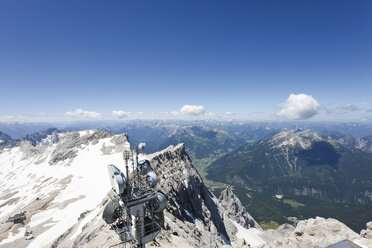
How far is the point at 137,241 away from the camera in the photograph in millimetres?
18625

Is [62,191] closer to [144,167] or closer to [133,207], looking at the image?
[144,167]

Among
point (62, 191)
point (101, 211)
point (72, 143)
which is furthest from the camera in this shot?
point (72, 143)

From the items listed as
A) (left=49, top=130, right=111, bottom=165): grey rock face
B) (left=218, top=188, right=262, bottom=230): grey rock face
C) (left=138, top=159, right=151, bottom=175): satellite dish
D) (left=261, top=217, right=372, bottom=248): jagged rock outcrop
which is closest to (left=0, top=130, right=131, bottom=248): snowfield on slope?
(left=49, top=130, right=111, bottom=165): grey rock face

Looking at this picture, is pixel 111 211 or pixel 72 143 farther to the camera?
pixel 72 143

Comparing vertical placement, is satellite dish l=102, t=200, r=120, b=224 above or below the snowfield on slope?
above

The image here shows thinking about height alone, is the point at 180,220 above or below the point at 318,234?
below

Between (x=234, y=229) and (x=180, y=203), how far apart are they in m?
46.5

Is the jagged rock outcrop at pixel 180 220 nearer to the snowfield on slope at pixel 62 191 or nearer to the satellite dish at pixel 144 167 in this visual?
the satellite dish at pixel 144 167

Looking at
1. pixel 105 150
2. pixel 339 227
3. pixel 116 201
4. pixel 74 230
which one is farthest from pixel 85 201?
pixel 339 227

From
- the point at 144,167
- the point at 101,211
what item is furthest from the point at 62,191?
the point at 144,167

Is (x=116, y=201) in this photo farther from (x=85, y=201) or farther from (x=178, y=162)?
(x=85, y=201)

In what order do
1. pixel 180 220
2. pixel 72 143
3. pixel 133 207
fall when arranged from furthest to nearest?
pixel 72 143 → pixel 180 220 → pixel 133 207

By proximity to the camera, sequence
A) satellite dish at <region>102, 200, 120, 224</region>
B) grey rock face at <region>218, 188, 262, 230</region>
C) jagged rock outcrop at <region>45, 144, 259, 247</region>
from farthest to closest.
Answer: grey rock face at <region>218, 188, 262, 230</region>, jagged rock outcrop at <region>45, 144, 259, 247</region>, satellite dish at <region>102, 200, 120, 224</region>

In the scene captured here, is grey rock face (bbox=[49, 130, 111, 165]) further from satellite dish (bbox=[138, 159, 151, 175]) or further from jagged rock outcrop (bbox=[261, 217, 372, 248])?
jagged rock outcrop (bbox=[261, 217, 372, 248])
